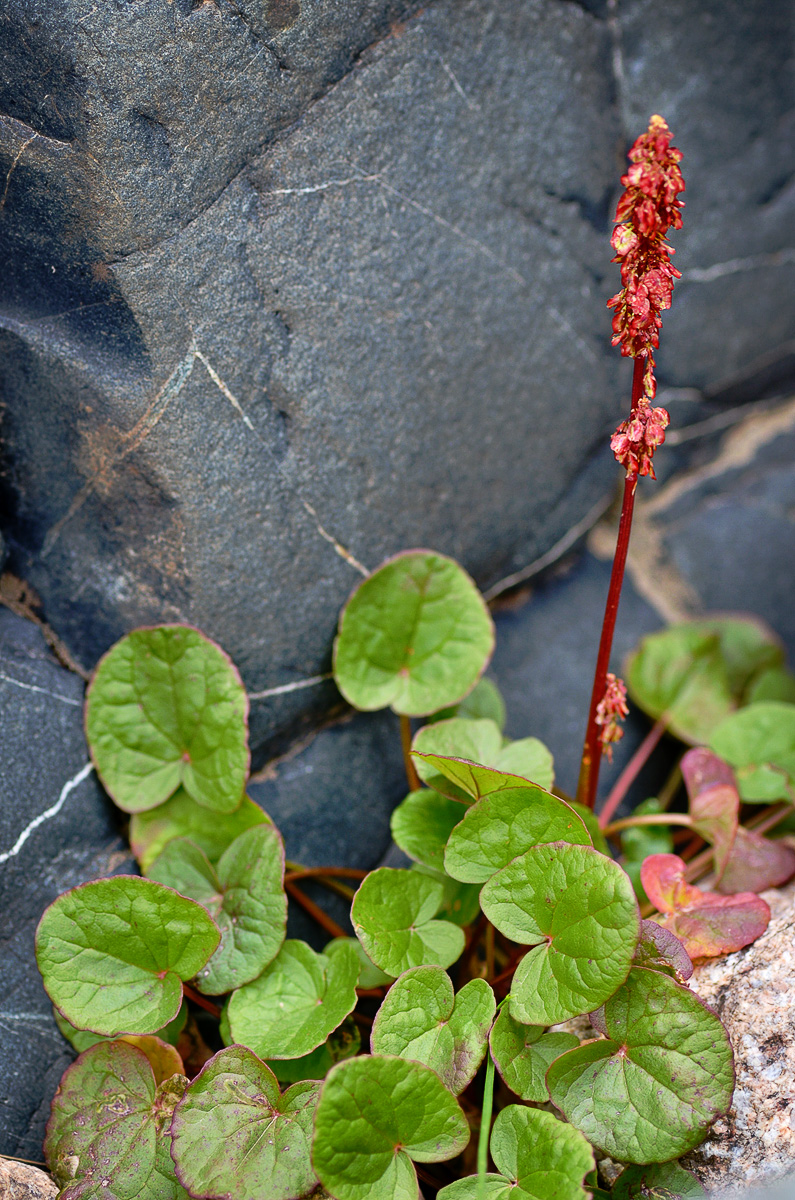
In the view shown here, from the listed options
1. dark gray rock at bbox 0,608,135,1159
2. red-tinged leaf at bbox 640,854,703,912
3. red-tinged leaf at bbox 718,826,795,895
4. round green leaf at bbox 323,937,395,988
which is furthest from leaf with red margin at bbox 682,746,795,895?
dark gray rock at bbox 0,608,135,1159

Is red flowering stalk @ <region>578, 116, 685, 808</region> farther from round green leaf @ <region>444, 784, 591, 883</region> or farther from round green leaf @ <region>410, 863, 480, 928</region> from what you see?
round green leaf @ <region>410, 863, 480, 928</region>

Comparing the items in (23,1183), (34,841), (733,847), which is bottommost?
(23,1183)

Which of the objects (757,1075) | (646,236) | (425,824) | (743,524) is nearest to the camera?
(646,236)

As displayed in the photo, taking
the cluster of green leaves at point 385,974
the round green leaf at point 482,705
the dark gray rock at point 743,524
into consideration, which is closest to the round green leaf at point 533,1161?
the cluster of green leaves at point 385,974

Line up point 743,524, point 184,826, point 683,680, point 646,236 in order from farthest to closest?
point 743,524, point 683,680, point 184,826, point 646,236

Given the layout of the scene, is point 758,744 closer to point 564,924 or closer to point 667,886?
point 667,886

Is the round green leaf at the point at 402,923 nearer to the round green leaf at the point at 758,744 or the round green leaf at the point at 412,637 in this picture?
the round green leaf at the point at 412,637

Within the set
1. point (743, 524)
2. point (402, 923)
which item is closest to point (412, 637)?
point (402, 923)
